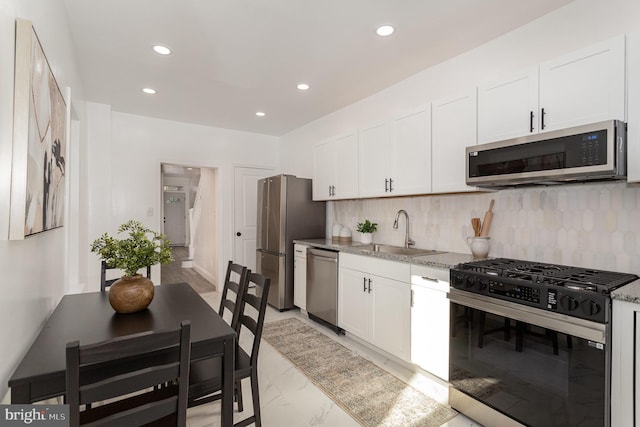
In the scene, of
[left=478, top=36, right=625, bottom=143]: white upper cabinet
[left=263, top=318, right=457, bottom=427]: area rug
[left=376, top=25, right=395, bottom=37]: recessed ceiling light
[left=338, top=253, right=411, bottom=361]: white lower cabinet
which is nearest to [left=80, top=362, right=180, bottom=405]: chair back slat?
[left=263, top=318, right=457, bottom=427]: area rug

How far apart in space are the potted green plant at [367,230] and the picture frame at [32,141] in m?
2.77

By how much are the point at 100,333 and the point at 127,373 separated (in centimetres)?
43

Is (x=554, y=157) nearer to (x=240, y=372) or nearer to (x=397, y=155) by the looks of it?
(x=397, y=155)

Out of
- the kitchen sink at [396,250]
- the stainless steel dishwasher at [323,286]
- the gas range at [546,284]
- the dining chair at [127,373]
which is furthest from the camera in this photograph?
the stainless steel dishwasher at [323,286]

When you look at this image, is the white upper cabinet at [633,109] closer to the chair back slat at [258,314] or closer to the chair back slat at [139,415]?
the chair back slat at [258,314]

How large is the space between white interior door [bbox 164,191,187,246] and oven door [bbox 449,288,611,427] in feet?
36.4

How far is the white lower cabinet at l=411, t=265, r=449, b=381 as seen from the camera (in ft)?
7.32

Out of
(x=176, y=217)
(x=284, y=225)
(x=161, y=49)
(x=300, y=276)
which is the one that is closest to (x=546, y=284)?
(x=300, y=276)

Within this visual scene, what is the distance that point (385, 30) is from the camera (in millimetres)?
2389

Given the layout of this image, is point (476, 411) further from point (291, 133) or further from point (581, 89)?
point (291, 133)

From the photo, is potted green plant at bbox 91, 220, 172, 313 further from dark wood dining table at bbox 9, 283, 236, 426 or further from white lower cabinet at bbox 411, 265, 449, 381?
white lower cabinet at bbox 411, 265, 449, 381

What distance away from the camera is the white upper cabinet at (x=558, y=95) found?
66.8 inches

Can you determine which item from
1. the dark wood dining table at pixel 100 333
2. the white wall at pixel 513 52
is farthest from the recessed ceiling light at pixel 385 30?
the dark wood dining table at pixel 100 333

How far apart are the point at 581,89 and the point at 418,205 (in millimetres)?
1617
